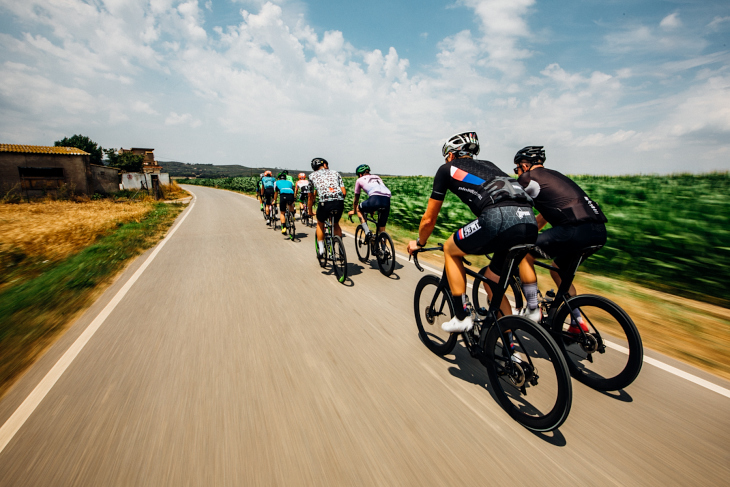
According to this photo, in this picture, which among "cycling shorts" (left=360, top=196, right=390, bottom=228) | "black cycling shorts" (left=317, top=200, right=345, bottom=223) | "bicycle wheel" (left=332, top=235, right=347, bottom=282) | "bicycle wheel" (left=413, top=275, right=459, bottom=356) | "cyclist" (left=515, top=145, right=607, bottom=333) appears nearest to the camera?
"cyclist" (left=515, top=145, right=607, bottom=333)

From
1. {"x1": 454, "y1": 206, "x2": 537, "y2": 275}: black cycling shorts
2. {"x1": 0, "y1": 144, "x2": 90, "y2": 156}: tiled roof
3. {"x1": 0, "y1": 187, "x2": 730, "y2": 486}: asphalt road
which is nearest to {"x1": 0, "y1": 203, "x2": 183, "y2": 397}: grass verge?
{"x1": 0, "y1": 187, "x2": 730, "y2": 486}: asphalt road

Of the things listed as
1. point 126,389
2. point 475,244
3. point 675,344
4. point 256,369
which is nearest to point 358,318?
point 256,369

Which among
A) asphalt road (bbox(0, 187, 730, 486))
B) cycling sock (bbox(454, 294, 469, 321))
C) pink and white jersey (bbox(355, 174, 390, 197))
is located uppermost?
pink and white jersey (bbox(355, 174, 390, 197))

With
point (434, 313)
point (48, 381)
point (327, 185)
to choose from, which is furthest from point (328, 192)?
point (48, 381)

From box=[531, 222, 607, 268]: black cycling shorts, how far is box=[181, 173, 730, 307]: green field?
3817mm

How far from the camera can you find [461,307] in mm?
2768

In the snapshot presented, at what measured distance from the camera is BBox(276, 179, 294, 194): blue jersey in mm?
9953

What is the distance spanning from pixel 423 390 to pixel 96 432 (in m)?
2.45

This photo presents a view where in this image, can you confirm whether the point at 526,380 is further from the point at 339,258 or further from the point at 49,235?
the point at 49,235

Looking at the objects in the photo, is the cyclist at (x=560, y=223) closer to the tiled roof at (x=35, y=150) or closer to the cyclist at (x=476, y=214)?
the cyclist at (x=476, y=214)

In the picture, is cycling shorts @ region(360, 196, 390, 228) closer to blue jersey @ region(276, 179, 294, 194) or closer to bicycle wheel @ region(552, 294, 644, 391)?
bicycle wheel @ region(552, 294, 644, 391)

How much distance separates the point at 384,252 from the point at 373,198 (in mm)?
1116

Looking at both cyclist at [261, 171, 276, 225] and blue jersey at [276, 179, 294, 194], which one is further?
cyclist at [261, 171, 276, 225]

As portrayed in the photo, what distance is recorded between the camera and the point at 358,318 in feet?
13.3
